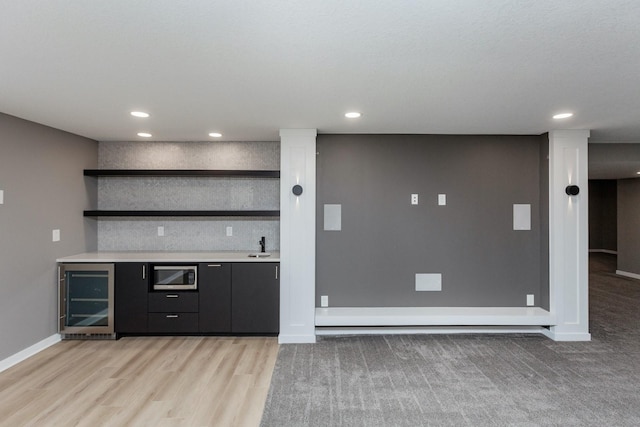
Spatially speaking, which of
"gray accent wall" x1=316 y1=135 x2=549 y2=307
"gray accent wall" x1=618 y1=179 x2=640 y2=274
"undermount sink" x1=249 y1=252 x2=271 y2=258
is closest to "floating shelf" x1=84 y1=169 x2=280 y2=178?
"gray accent wall" x1=316 y1=135 x2=549 y2=307

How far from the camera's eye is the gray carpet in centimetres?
256

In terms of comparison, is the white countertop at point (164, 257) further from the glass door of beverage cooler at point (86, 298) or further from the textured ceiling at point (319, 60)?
the textured ceiling at point (319, 60)

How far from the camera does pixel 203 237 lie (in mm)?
4789

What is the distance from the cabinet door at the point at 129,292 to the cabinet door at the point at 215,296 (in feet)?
2.06

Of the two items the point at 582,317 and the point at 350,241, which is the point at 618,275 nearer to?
the point at 582,317

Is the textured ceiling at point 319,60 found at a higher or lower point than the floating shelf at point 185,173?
higher

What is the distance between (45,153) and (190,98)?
2101 mm

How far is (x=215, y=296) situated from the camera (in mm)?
4105

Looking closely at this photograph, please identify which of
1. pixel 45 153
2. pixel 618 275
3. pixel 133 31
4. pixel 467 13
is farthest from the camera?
pixel 618 275

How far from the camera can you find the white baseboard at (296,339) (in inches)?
159

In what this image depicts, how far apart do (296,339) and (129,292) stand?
193 centimetres

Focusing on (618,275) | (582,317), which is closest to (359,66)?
(582,317)

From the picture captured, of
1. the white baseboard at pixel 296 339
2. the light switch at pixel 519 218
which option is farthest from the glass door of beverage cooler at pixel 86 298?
the light switch at pixel 519 218

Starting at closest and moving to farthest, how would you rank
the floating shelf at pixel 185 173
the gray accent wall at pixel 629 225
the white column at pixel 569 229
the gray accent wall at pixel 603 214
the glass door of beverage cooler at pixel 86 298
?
the glass door of beverage cooler at pixel 86 298 → the white column at pixel 569 229 → the floating shelf at pixel 185 173 → the gray accent wall at pixel 629 225 → the gray accent wall at pixel 603 214
